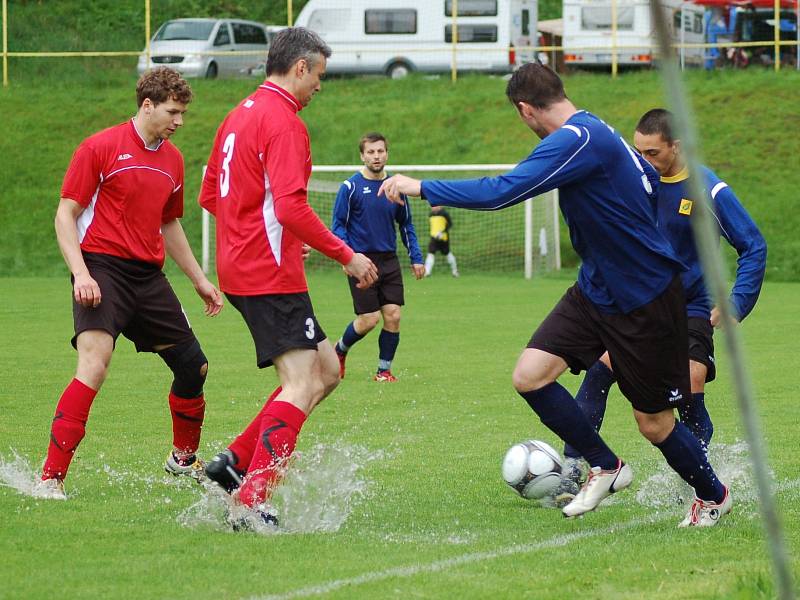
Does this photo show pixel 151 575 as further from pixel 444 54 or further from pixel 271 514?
pixel 444 54

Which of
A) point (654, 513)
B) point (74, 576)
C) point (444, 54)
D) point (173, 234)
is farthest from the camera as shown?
point (444, 54)

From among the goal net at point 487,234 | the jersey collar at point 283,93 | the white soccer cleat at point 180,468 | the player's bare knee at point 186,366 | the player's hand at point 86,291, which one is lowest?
the goal net at point 487,234

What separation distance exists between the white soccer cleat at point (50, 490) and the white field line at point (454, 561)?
1.96m

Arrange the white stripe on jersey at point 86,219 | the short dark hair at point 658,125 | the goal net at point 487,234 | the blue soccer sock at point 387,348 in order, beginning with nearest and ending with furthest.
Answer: the short dark hair at point 658,125 < the white stripe on jersey at point 86,219 < the blue soccer sock at point 387,348 < the goal net at point 487,234

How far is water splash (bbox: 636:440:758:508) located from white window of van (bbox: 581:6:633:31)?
25.4 meters

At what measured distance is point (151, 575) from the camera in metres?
4.41

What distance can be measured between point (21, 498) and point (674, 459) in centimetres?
288

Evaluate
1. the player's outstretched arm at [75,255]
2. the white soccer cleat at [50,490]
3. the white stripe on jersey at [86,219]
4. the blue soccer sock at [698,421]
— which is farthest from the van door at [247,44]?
the white soccer cleat at [50,490]

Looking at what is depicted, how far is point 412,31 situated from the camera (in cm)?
3250

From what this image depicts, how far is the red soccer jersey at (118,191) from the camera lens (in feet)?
19.8

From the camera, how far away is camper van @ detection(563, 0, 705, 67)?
30453 mm

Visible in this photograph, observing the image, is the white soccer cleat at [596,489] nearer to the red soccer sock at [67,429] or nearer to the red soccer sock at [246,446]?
the red soccer sock at [246,446]

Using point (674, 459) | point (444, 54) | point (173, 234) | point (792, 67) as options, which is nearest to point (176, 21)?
point (444, 54)

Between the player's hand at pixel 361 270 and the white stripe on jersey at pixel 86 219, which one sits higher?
the white stripe on jersey at pixel 86 219
